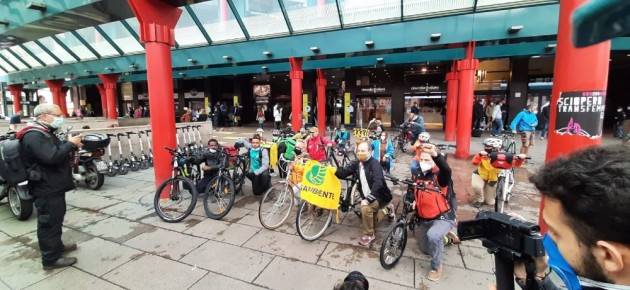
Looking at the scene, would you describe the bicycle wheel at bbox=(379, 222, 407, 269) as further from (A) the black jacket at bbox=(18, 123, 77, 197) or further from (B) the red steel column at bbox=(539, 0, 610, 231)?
(A) the black jacket at bbox=(18, 123, 77, 197)

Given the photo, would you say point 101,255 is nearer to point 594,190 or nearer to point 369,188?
point 369,188

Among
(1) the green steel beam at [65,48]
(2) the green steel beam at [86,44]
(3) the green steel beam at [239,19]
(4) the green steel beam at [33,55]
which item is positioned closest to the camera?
(3) the green steel beam at [239,19]

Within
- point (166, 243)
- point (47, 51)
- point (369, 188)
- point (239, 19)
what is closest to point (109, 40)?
point (47, 51)

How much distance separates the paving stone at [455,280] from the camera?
2.77 meters

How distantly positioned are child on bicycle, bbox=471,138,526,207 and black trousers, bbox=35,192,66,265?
18.8ft

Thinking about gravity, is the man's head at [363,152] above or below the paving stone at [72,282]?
above

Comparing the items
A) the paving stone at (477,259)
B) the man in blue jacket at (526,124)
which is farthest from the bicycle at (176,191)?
the man in blue jacket at (526,124)

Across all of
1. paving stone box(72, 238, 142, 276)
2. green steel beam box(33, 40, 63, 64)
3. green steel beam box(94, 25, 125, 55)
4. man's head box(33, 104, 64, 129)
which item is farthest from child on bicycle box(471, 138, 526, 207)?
green steel beam box(33, 40, 63, 64)

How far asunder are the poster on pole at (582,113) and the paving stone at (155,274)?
407 cm

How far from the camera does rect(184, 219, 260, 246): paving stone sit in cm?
374

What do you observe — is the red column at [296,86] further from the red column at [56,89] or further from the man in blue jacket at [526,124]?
the red column at [56,89]

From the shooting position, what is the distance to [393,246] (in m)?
→ 3.11

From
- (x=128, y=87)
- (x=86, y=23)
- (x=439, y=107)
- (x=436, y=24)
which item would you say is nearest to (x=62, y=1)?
(x=86, y=23)

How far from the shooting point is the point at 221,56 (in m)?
12.9
